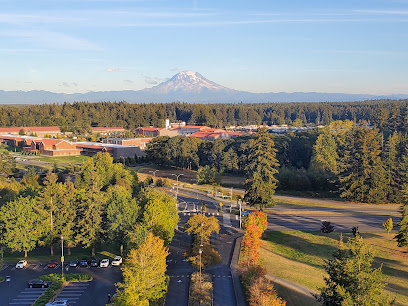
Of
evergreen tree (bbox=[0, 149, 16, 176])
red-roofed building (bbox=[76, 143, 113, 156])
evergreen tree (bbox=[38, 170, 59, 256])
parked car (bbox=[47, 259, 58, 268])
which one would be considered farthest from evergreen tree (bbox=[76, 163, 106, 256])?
red-roofed building (bbox=[76, 143, 113, 156])

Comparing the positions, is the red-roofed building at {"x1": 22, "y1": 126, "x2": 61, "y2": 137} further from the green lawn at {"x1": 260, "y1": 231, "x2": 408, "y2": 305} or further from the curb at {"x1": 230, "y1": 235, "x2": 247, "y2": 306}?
the curb at {"x1": 230, "y1": 235, "x2": 247, "y2": 306}

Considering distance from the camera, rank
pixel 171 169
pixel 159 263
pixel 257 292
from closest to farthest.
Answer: pixel 257 292, pixel 159 263, pixel 171 169

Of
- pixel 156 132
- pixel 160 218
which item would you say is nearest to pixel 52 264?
pixel 160 218

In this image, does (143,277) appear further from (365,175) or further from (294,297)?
(365,175)

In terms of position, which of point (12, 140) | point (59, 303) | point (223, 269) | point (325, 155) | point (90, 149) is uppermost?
point (325, 155)

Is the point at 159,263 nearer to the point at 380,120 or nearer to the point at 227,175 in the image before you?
the point at 227,175

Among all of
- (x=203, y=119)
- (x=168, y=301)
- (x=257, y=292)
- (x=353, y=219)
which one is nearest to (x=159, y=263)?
(x=168, y=301)
